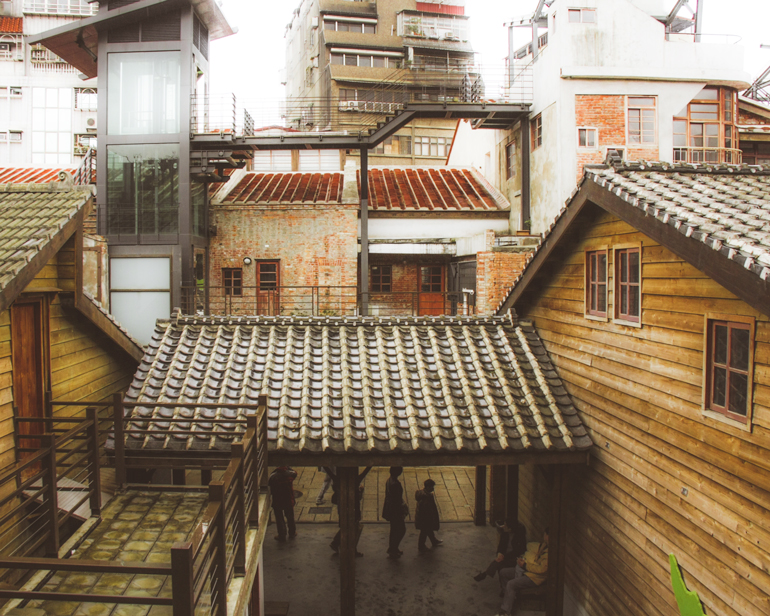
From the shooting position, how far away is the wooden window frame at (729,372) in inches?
181

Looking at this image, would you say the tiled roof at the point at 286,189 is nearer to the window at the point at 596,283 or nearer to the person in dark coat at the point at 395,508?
the person in dark coat at the point at 395,508

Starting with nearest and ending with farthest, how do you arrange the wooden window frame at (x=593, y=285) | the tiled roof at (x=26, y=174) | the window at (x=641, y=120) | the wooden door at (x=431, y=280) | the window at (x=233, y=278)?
the wooden window frame at (x=593, y=285) < the window at (x=641, y=120) < the window at (x=233, y=278) < the tiled roof at (x=26, y=174) < the wooden door at (x=431, y=280)

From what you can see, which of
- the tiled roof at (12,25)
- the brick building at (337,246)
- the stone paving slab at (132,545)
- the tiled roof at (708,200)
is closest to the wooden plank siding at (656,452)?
the tiled roof at (708,200)

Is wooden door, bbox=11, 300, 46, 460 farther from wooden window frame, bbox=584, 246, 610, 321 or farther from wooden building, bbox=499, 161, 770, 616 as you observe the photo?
wooden window frame, bbox=584, 246, 610, 321

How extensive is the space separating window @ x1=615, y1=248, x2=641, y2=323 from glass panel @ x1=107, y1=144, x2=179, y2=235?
12.2m

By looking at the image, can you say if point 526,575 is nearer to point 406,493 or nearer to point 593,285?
point 593,285

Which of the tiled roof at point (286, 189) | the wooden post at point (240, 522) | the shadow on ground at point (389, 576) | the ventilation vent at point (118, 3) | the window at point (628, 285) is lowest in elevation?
the shadow on ground at point (389, 576)

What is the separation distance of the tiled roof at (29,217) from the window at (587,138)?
502 inches

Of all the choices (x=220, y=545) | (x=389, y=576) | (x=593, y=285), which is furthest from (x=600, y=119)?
(x=220, y=545)

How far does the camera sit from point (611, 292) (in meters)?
6.87

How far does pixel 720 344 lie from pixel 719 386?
0.40m

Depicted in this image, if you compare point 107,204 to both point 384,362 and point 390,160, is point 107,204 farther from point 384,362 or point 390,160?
point 390,160

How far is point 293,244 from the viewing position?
17625 millimetres

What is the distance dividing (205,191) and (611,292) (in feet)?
44.5
